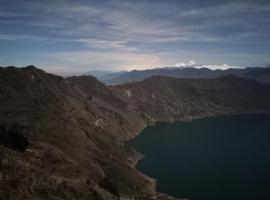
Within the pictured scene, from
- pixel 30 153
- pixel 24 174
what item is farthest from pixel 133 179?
pixel 24 174

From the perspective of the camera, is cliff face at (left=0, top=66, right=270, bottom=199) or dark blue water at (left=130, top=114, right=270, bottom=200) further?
dark blue water at (left=130, top=114, right=270, bottom=200)

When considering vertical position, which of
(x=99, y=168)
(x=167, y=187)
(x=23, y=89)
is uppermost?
(x=23, y=89)

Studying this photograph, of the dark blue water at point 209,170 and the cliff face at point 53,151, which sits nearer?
the cliff face at point 53,151

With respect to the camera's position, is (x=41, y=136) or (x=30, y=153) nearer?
(x=30, y=153)

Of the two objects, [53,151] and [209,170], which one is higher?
[53,151]

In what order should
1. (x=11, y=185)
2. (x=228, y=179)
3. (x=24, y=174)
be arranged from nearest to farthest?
(x=11, y=185), (x=24, y=174), (x=228, y=179)

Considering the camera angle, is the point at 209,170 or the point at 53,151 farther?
the point at 209,170

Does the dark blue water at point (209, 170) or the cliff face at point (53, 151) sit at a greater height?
the cliff face at point (53, 151)

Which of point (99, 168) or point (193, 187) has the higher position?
point (99, 168)

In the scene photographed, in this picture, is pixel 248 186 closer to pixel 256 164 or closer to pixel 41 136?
pixel 256 164

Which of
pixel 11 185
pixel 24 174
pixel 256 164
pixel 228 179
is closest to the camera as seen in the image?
pixel 11 185

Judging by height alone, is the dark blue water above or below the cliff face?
below
